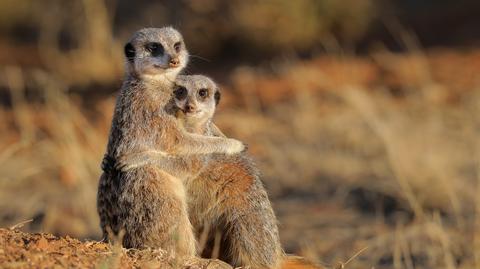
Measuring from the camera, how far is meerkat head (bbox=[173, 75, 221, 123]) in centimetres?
617

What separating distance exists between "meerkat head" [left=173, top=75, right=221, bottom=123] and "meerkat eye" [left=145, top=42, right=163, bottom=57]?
8.6 inches

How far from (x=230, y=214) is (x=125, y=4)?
2123 cm

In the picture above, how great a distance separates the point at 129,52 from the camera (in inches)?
260

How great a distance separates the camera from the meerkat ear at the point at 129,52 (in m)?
6.57

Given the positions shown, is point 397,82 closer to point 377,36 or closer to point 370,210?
point 377,36

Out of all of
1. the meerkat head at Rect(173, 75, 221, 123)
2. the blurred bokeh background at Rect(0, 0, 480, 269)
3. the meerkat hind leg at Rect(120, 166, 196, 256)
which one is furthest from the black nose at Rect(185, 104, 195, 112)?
the blurred bokeh background at Rect(0, 0, 480, 269)

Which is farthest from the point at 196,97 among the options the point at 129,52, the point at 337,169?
the point at 337,169

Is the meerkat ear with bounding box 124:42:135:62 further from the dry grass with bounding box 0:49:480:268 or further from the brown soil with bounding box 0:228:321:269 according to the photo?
the dry grass with bounding box 0:49:480:268

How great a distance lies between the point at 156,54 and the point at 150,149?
31.2 inches

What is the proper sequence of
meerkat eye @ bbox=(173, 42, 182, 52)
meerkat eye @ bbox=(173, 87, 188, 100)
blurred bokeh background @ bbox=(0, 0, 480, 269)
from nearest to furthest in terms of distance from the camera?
meerkat eye @ bbox=(173, 87, 188, 100) < meerkat eye @ bbox=(173, 42, 182, 52) < blurred bokeh background @ bbox=(0, 0, 480, 269)

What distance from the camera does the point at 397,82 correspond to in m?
16.5

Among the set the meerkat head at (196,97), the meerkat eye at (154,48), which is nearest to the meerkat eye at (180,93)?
the meerkat head at (196,97)

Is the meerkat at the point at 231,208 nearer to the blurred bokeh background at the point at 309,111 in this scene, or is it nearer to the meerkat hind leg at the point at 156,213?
the meerkat hind leg at the point at 156,213

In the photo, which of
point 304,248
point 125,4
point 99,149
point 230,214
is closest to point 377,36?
point 125,4
